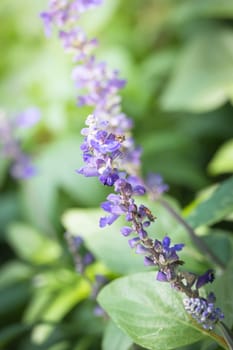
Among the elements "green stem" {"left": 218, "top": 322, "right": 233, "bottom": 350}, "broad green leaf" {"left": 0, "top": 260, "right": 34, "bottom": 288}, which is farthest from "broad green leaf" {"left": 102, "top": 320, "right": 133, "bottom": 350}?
"broad green leaf" {"left": 0, "top": 260, "right": 34, "bottom": 288}

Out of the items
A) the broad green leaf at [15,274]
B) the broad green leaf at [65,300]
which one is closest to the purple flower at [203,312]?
the broad green leaf at [65,300]

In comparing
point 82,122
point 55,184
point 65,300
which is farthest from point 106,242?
point 82,122

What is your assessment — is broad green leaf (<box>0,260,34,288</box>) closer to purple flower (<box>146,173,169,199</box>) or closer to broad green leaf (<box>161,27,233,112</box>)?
purple flower (<box>146,173,169,199</box>)

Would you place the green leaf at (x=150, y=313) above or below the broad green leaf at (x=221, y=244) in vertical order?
below

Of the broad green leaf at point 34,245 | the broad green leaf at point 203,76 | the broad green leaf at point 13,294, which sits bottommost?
the broad green leaf at point 13,294

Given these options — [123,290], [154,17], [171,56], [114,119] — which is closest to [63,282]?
[114,119]

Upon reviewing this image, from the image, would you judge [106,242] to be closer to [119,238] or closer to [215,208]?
[119,238]

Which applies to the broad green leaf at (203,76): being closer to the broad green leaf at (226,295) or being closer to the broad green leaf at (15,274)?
the broad green leaf at (15,274)
